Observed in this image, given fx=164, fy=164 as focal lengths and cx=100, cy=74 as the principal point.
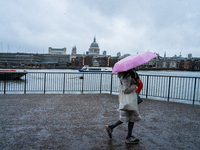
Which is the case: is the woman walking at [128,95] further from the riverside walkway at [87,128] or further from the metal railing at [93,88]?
the metal railing at [93,88]

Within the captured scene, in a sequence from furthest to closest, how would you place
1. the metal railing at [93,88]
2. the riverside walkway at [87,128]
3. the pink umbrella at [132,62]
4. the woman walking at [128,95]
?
the metal railing at [93,88], the riverside walkway at [87,128], the woman walking at [128,95], the pink umbrella at [132,62]

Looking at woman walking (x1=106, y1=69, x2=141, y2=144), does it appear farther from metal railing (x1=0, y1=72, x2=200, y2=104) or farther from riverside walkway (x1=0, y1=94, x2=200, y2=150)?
metal railing (x1=0, y1=72, x2=200, y2=104)

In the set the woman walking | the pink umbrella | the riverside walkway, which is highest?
the pink umbrella

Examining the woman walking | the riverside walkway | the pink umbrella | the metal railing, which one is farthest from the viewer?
the metal railing

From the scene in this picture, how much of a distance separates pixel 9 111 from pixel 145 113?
4748 millimetres

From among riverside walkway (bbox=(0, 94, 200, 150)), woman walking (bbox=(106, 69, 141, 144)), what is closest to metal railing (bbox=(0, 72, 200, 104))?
riverside walkway (bbox=(0, 94, 200, 150))

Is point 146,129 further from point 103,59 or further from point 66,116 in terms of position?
point 103,59

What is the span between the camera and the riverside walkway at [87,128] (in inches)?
137

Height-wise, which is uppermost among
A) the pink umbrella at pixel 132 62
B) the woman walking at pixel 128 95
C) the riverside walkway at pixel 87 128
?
the pink umbrella at pixel 132 62

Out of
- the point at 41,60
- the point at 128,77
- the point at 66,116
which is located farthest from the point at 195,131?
the point at 41,60

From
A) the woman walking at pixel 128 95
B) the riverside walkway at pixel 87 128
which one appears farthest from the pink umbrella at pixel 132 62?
the riverside walkway at pixel 87 128

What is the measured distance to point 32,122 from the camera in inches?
185

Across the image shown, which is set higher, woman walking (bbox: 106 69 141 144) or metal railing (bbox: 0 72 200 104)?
woman walking (bbox: 106 69 141 144)

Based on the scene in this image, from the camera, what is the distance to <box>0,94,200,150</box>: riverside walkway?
3.48m
